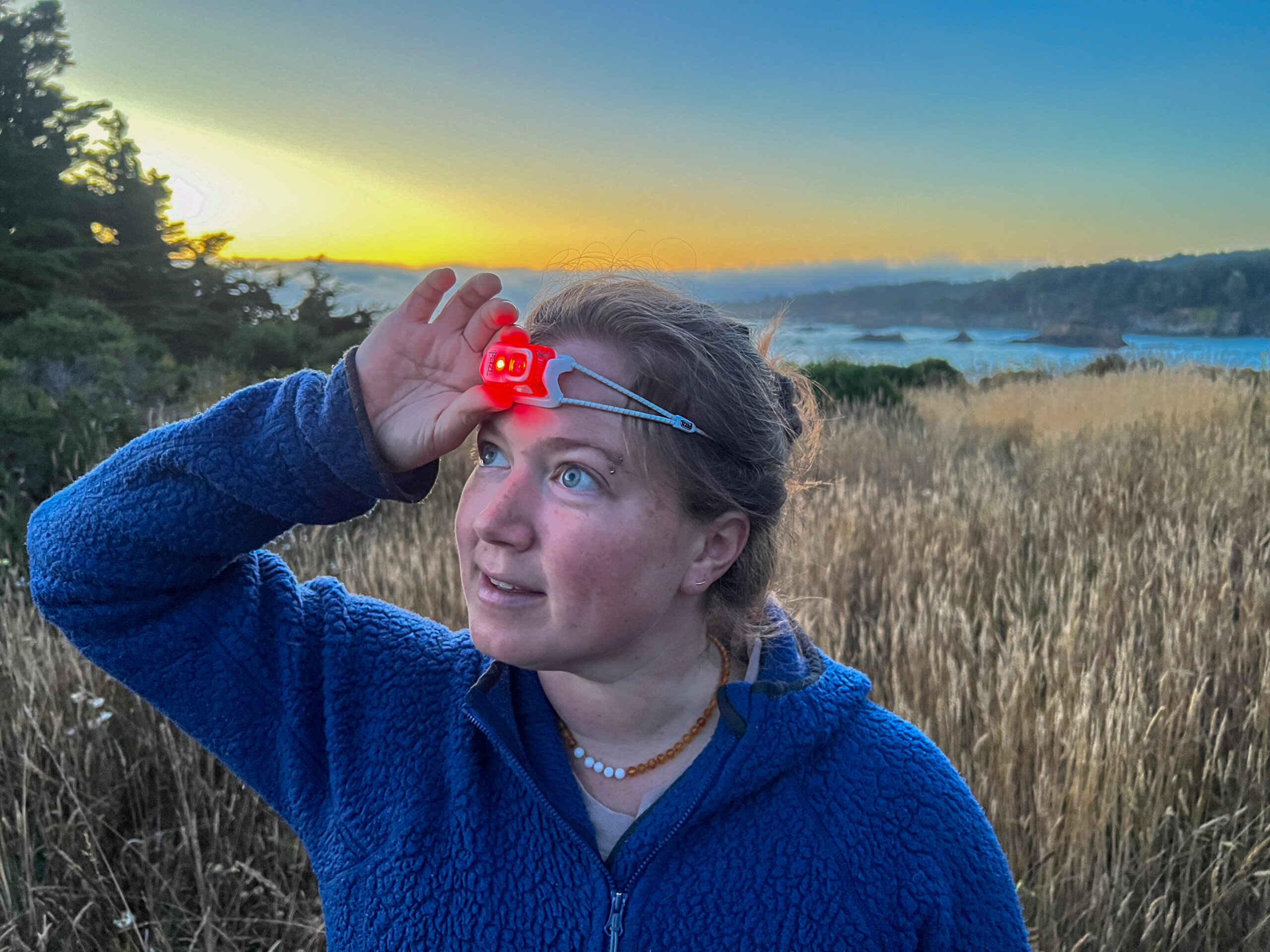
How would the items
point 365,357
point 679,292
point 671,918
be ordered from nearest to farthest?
point 671,918 < point 365,357 < point 679,292

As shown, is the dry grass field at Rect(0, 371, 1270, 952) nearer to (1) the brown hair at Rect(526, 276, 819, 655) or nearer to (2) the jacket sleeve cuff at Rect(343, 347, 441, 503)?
(1) the brown hair at Rect(526, 276, 819, 655)

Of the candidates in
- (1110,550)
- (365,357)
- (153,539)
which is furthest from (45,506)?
(1110,550)

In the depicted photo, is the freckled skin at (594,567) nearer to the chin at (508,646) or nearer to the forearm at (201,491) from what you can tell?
the chin at (508,646)

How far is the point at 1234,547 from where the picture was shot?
5.02 meters

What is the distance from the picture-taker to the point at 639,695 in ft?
4.86

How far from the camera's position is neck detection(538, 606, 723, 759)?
1.48 meters

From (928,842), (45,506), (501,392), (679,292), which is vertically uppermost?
(679,292)

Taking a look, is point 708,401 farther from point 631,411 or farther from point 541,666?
point 541,666

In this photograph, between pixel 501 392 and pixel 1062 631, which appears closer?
pixel 501 392

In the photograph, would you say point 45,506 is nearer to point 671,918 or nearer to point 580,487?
point 580,487

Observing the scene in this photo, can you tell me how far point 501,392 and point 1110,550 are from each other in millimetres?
4165

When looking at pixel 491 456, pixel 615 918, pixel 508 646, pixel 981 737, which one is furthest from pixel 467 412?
pixel 981 737

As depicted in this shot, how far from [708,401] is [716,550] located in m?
0.26

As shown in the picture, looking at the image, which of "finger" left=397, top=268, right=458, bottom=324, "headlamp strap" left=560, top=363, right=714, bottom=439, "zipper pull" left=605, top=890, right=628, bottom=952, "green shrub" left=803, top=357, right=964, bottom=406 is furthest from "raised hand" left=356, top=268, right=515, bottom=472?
"green shrub" left=803, top=357, right=964, bottom=406
